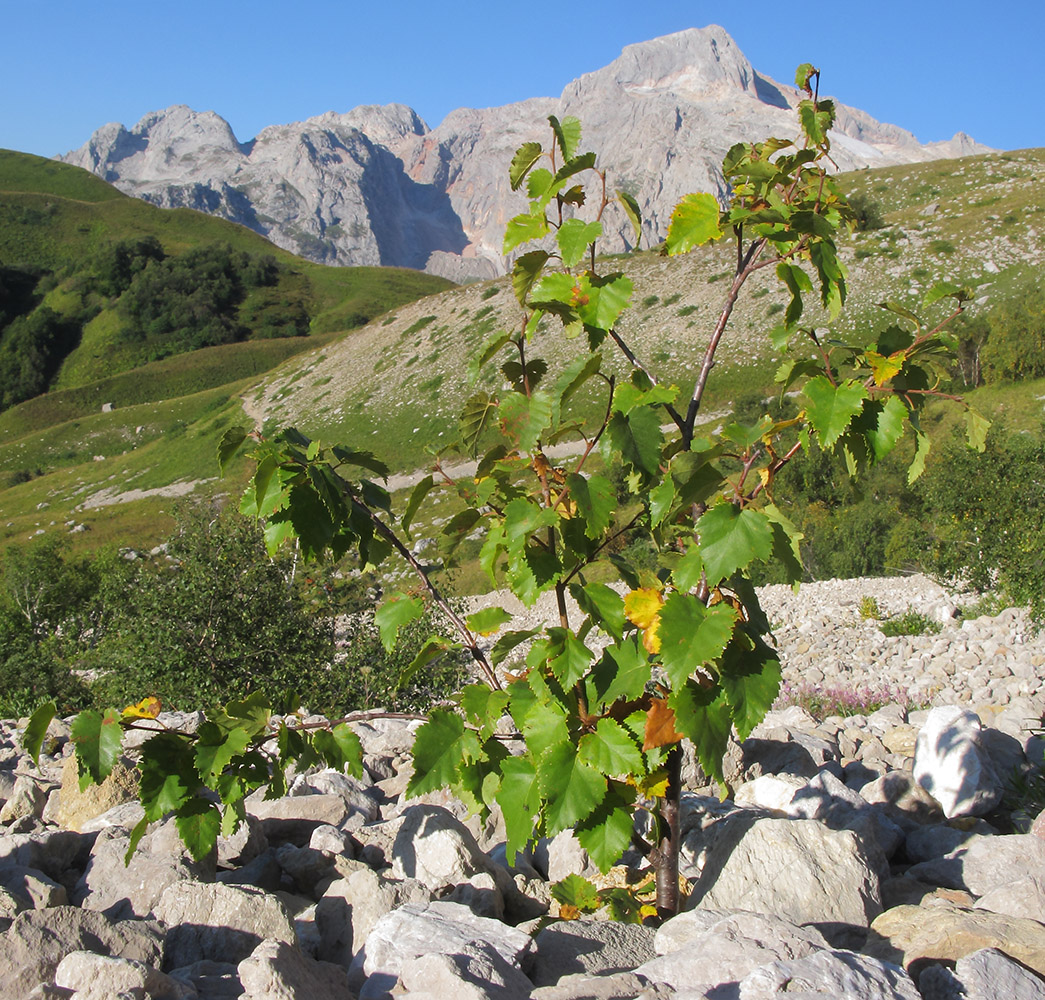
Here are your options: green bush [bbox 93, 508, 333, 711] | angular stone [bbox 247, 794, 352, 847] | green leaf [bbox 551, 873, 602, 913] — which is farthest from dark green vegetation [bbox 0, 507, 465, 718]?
green leaf [bbox 551, 873, 602, 913]

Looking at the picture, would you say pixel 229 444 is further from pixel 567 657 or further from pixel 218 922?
pixel 218 922

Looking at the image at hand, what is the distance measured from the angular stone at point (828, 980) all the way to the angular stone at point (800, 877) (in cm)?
75

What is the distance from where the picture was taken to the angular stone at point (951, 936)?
186 centimetres

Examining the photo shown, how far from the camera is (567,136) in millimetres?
2000

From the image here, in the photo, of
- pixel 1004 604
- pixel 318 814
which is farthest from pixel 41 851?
pixel 1004 604

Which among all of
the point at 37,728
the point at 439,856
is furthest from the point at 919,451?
the point at 37,728

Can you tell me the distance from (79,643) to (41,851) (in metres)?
13.8

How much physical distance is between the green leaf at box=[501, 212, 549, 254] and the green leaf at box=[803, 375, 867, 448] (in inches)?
30.8

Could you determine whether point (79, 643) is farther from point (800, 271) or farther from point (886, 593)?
point (800, 271)

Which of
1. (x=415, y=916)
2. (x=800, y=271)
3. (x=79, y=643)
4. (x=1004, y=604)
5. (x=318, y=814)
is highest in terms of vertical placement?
(x=800, y=271)

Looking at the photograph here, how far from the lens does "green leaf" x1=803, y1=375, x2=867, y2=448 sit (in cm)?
171

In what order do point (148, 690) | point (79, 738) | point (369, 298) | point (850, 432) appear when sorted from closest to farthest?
point (850, 432) → point (79, 738) → point (148, 690) → point (369, 298)

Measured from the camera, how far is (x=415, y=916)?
207 centimetres

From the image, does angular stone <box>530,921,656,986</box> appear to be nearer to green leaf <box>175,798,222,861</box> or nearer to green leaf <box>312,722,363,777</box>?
green leaf <box>312,722,363,777</box>
